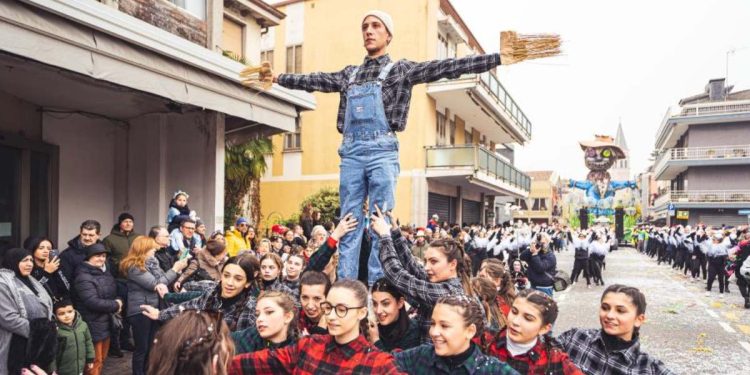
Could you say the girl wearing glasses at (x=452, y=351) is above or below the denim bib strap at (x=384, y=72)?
below

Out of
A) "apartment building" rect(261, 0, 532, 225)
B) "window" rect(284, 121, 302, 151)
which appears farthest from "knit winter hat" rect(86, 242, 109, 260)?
"window" rect(284, 121, 302, 151)

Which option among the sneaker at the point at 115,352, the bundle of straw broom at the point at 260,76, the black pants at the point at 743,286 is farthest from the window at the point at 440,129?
the bundle of straw broom at the point at 260,76

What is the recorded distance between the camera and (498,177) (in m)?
23.5

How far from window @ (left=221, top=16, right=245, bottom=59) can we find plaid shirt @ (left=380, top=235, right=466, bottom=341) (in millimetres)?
10445

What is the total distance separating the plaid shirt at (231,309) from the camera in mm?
3660

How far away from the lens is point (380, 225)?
3604 mm

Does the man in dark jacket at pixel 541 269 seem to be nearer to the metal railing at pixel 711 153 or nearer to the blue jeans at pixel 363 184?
the blue jeans at pixel 363 184

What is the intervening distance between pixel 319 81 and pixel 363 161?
759mm

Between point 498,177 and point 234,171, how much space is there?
522 inches

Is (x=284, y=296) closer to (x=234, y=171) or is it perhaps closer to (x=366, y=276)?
(x=366, y=276)

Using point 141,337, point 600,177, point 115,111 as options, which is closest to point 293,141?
point 115,111

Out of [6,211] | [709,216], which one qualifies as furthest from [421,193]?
[709,216]

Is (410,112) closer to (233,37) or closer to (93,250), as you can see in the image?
(233,37)

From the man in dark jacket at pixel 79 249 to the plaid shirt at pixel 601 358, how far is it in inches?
192
